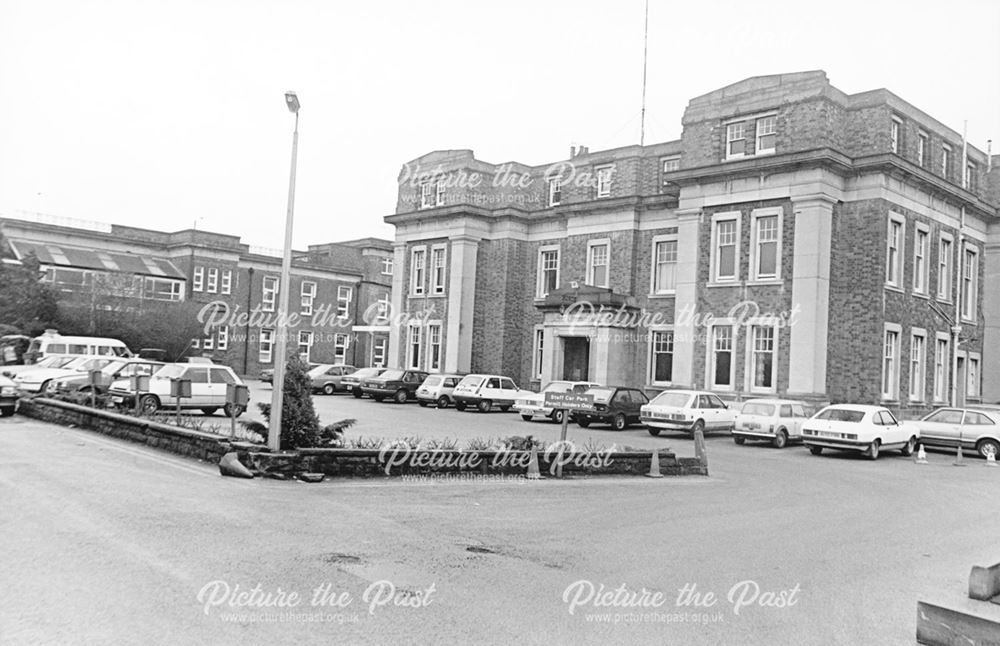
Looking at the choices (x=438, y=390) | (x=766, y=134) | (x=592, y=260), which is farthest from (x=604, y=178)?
(x=438, y=390)

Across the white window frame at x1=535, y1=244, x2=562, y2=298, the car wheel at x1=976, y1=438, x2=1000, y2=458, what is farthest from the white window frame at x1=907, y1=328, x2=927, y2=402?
the white window frame at x1=535, y1=244, x2=562, y2=298

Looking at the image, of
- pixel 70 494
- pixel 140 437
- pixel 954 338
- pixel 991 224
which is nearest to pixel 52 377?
pixel 140 437

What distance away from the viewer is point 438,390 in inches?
1495

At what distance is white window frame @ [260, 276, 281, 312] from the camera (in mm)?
66250

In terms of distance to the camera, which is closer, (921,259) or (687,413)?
(687,413)

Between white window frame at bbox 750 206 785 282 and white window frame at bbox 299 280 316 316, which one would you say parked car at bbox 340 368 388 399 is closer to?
white window frame at bbox 750 206 785 282

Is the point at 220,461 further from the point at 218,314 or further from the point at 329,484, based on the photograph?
the point at 218,314

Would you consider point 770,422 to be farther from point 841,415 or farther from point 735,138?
point 735,138

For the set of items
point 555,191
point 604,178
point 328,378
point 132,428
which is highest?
point 604,178

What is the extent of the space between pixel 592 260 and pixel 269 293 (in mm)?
33431

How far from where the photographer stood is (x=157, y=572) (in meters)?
7.75

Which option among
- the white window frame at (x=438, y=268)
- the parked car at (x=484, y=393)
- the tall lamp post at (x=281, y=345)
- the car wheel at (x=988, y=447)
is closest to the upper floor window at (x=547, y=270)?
the white window frame at (x=438, y=268)

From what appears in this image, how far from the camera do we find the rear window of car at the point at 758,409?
26234 millimetres

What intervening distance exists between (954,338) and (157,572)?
35.2 metres
